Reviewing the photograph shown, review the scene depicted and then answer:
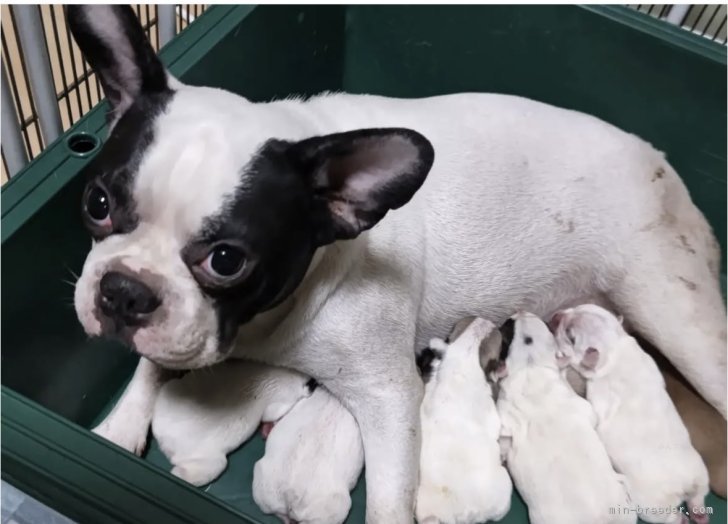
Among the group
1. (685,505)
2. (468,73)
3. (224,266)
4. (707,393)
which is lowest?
(685,505)

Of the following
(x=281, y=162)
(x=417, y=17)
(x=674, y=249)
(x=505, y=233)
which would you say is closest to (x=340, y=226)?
(x=281, y=162)

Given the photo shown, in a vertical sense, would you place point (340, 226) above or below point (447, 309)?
above

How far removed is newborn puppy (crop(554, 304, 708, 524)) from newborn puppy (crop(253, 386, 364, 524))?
1.52ft

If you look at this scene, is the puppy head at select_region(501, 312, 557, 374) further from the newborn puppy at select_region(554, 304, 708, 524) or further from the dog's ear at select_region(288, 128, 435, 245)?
the dog's ear at select_region(288, 128, 435, 245)

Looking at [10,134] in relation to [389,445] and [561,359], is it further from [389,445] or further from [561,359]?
[561,359]

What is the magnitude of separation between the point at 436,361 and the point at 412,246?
0.92 feet

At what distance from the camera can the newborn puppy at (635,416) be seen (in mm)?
1416

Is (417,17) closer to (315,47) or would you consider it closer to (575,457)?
(315,47)

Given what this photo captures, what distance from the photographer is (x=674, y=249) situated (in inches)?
61.2

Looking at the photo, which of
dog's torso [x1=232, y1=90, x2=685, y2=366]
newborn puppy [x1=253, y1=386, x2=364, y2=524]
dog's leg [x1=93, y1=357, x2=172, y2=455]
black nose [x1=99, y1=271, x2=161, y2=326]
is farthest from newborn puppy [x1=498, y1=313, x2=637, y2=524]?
black nose [x1=99, y1=271, x2=161, y2=326]

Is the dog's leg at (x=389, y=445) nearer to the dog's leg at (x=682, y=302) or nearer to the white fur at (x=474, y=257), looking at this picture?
the white fur at (x=474, y=257)

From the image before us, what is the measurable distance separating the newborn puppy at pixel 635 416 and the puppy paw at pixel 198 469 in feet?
2.26

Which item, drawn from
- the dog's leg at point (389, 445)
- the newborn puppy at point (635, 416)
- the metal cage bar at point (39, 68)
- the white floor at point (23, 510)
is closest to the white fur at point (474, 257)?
the dog's leg at point (389, 445)

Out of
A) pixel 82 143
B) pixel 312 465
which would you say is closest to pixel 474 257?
pixel 312 465
